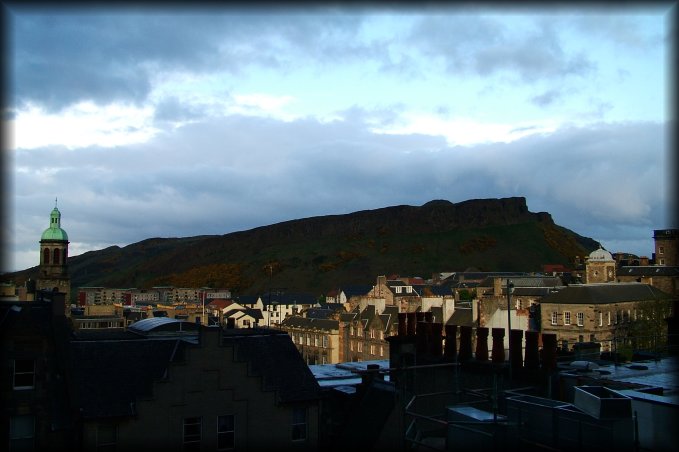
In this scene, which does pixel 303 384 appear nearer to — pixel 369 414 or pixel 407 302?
pixel 369 414

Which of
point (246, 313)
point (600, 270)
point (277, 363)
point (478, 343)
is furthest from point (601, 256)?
point (478, 343)

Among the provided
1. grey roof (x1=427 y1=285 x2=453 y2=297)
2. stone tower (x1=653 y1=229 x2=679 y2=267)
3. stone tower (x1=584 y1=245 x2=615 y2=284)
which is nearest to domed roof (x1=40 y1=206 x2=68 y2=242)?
grey roof (x1=427 y1=285 x2=453 y2=297)

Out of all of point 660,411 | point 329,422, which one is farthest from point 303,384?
point 660,411

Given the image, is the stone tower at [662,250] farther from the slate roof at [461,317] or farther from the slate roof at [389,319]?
the slate roof at [389,319]

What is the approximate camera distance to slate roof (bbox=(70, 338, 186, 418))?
784 inches

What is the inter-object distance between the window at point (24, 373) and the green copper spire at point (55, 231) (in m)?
68.2

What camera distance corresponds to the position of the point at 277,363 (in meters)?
23.6

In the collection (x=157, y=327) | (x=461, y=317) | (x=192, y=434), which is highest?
(x=157, y=327)

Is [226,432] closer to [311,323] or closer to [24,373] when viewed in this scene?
[24,373]

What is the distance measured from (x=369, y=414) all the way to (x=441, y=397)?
262 centimetres

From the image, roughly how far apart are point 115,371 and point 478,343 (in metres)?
12.6

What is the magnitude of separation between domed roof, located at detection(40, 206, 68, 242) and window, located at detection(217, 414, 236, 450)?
70.6m

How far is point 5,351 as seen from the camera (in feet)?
63.6

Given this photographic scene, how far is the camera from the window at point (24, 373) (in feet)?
65.8
